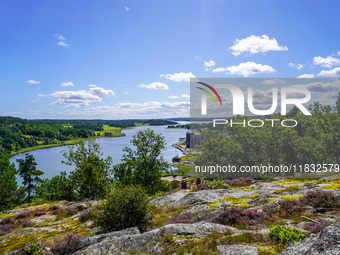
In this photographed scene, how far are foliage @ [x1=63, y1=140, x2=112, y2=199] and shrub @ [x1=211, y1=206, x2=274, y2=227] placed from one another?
71.4ft

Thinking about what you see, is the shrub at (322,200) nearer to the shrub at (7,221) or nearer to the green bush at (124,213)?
the green bush at (124,213)

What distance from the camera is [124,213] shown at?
10.7m

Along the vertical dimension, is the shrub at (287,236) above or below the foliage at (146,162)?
above

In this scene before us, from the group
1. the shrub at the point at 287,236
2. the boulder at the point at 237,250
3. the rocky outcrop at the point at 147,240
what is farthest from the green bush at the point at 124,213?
the shrub at the point at 287,236

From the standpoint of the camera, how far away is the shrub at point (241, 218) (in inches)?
368

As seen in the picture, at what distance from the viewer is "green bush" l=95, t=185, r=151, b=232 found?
10586 millimetres

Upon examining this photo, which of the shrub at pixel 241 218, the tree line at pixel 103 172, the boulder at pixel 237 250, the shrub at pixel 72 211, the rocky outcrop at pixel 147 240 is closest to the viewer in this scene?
the boulder at pixel 237 250

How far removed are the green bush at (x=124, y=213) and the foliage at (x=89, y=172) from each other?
18016 mm

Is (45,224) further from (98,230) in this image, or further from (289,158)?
(289,158)

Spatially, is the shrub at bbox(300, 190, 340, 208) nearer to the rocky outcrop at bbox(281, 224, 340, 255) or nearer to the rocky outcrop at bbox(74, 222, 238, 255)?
the rocky outcrop at bbox(74, 222, 238, 255)

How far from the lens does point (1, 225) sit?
15852 mm

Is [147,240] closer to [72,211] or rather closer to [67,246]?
[67,246]

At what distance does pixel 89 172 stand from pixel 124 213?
18.9 meters

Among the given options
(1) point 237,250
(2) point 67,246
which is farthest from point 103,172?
(1) point 237,250
